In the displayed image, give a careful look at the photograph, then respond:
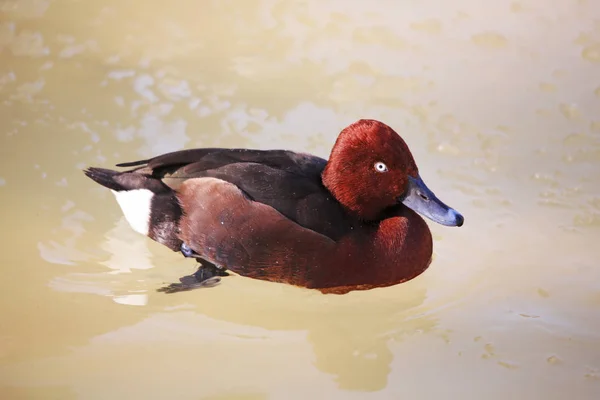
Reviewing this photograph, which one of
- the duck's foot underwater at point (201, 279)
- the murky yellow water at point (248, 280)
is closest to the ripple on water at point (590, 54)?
the murky yellow water at point (248, 280)

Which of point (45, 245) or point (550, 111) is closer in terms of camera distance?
point (45, 245)

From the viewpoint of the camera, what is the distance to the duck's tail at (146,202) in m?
3.62

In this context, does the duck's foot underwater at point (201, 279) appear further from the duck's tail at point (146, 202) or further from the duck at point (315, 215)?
the duck's tail at point (146, 202)

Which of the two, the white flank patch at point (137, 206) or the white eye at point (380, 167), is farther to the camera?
the white flank patch at point (137, 206)

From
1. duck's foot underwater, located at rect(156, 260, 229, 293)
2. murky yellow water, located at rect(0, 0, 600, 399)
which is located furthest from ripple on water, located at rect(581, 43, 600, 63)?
duck's foot underwater, located at rect(156, 260, 229, 293)

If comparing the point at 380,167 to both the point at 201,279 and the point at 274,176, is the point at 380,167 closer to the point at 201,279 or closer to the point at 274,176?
the point at 274,176

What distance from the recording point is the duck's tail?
3.62 metres

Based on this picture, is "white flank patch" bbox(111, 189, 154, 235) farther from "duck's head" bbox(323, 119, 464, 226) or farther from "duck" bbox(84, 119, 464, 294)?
"duck's head" bbox(323, 119, 464, 226)

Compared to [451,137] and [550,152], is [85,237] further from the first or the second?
[550,152]

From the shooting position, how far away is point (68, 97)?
4.79 metres

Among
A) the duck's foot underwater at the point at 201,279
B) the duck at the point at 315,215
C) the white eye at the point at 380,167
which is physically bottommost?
the duck's foot underwater at the point at 201,279

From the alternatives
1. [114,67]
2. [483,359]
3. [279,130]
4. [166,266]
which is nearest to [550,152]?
[279,130]

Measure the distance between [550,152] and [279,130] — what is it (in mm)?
1424

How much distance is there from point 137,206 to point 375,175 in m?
1.06
